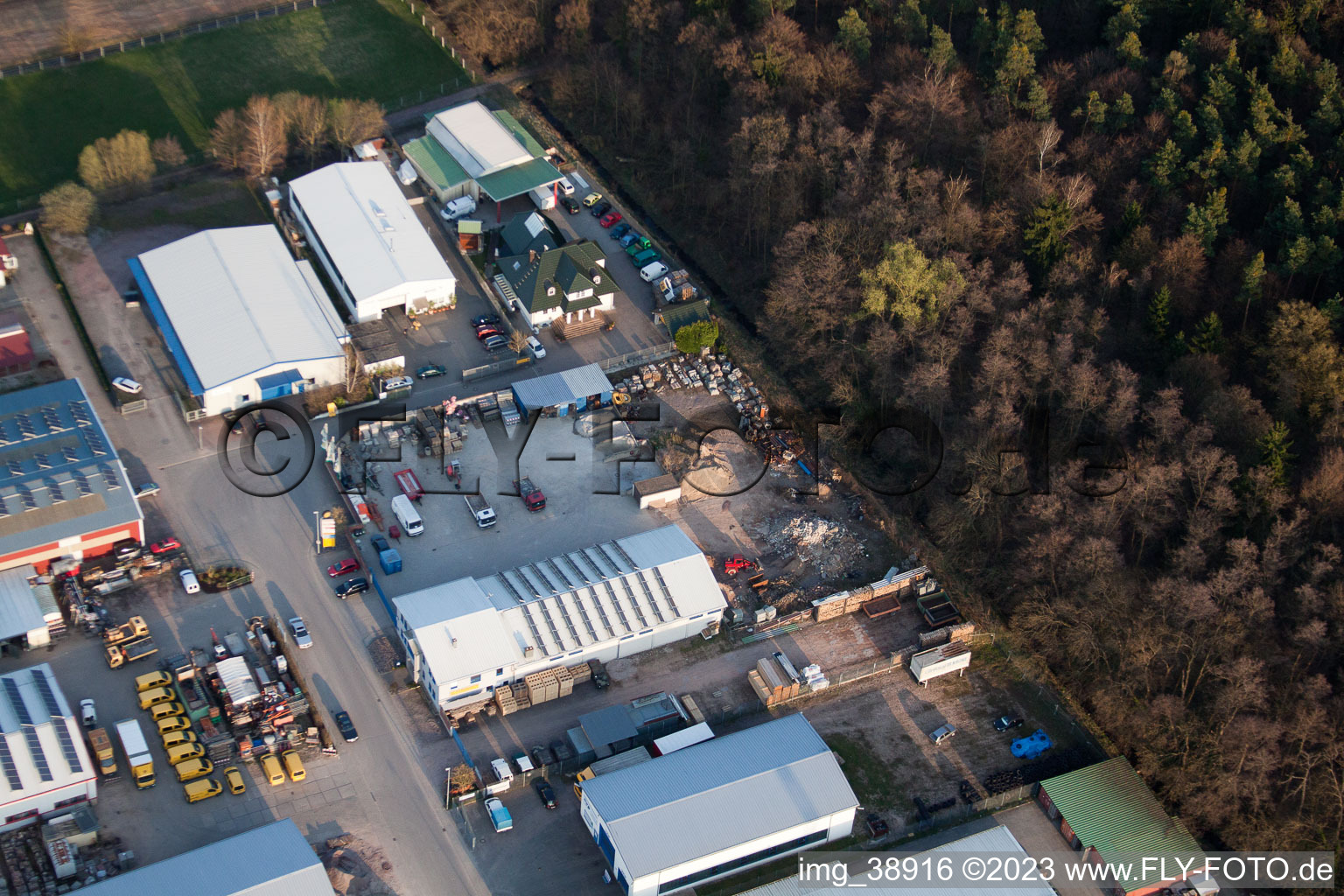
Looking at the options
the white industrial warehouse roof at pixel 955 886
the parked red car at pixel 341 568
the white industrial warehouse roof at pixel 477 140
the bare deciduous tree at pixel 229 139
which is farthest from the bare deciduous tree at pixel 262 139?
the white industrial warehouse roof at pixel 955 886

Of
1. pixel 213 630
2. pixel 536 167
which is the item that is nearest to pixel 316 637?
pixel 213 630

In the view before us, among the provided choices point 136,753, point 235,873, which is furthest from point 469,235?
point 235,873

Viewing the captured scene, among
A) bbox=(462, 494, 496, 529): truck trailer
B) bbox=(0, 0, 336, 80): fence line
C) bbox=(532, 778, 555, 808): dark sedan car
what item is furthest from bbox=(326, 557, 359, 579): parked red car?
bbox=(0, 0, 336, 80): fence line

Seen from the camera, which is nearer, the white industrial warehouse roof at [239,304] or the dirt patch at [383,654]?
the dirt patch at [383,654]

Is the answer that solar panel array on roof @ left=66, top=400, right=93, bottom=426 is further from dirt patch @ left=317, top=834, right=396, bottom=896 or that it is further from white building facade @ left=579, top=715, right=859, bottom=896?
white building facade @ left=579, top=715, right=859, bottom=896

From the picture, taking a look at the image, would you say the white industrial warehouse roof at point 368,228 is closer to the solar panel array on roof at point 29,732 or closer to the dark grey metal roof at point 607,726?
the solar panel array on roof at point 29,732

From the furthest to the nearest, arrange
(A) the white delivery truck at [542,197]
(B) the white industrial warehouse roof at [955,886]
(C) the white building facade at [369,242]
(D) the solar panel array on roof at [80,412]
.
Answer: (A) the white delivery truck at [542,197]
(C) the white building facade at [369,242]
(D) the solar panel array on roof at [80,412]
(B) the white industrial warehouse roof at [955,886]

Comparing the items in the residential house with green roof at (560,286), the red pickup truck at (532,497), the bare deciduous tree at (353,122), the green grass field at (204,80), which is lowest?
the red pickup truck at (532,497)
